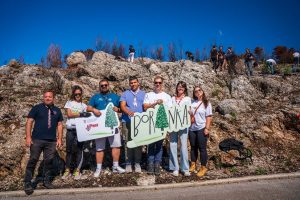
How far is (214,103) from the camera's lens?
41.7 feet

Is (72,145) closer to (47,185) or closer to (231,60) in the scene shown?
(47,185)

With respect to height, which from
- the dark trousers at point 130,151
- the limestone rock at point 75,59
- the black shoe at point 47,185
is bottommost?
the black shoe at point 47,185

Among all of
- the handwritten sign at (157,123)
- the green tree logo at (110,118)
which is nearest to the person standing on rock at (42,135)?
the green tree logo at (110,118)

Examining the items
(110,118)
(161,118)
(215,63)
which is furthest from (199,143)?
(215,63)

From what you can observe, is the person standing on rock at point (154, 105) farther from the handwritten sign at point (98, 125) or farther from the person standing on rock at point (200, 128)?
the handwritten sign at point (98, 125)

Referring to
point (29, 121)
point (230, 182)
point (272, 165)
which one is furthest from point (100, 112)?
point (272, 165)

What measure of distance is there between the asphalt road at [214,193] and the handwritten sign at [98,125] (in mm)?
1505

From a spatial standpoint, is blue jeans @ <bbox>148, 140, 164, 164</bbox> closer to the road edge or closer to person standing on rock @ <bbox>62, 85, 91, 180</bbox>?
the road edge

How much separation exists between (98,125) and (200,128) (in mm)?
2640

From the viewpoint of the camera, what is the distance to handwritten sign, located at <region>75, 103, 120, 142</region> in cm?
616

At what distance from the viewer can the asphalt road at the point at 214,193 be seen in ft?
15.9

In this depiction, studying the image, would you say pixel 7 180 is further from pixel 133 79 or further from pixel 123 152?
pixel 133 79

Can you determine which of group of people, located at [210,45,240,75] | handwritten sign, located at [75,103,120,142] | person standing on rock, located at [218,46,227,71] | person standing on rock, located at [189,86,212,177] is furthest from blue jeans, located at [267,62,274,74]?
handwritten sign, located at [75,103,120,142]

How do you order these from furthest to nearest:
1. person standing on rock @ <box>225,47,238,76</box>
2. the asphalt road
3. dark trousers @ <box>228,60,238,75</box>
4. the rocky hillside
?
person standing on rock @ <box>225,47,238,76</box> → dark trousers @ <box>228,60,238,75</box> → the rocky hillside → the asphalt road
